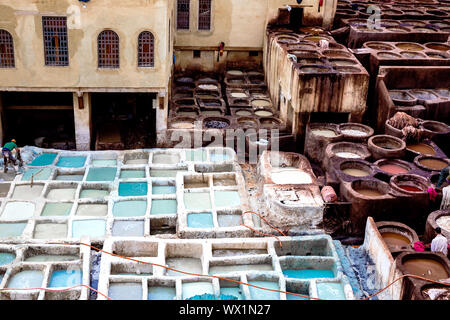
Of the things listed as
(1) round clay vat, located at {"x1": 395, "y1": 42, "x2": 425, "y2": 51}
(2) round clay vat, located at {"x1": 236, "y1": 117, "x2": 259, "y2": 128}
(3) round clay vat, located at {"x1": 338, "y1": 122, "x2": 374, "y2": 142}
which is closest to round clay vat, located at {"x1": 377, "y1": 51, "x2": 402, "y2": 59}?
(1) round clay vat, located at {"x1": 395, "y1": 42, "x2": 425, "y2": 51}

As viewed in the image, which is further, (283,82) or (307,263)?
(283,82)

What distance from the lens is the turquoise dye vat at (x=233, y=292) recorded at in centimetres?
1742

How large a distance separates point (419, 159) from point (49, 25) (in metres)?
17.3

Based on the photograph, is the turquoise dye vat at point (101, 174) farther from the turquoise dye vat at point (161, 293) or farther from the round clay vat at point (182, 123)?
the turquoise dye vat at point (161, 293)

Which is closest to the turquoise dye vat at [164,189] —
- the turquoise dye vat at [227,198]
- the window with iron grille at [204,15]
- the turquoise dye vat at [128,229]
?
the turquoise dye vat at [227,198]

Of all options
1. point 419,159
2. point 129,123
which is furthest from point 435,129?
point 129,123

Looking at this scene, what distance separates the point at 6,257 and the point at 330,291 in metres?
11.2

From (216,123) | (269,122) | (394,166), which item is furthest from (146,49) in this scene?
(394,166)

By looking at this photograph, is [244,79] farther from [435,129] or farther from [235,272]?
[235,272]

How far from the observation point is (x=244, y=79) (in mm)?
32719

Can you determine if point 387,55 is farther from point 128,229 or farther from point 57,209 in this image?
point 57,209

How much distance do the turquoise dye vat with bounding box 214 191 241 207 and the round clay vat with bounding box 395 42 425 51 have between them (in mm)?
15858

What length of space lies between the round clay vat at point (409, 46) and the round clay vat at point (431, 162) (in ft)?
35.6

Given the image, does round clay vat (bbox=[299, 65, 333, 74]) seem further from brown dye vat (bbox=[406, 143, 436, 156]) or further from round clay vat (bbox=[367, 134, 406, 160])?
brown dye vat (bbox=[406, 143, 436, 156])
